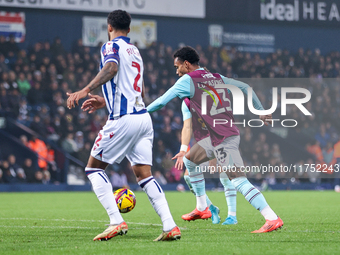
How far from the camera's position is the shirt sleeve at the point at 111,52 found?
496cm

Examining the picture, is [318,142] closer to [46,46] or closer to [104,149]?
[46,46]

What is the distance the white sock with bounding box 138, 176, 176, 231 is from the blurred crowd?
1339 cm

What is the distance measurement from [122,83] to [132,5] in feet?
61.1

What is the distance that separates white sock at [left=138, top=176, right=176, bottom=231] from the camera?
4965mm

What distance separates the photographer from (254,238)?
5199mm

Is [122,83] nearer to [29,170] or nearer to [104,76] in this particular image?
[104,76]

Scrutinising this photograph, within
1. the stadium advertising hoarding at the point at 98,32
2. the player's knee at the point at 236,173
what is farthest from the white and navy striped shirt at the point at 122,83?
the stadium advertising hoarding at the point at 98,32

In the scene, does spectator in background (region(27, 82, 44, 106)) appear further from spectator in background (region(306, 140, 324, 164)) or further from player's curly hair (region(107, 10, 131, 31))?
player's curly hair (region(107, 10, 131, 31))

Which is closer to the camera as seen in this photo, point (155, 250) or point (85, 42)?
point (155, 250)

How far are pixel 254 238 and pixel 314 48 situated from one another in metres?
25.7

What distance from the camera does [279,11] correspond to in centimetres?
2566

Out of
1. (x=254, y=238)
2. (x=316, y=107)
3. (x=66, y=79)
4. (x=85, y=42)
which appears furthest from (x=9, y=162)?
(x=316, y=107)

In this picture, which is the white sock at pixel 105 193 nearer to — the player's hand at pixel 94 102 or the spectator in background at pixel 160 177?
the player's hand at pixel 94 102

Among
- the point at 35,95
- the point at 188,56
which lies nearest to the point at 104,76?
the point at 188,56
